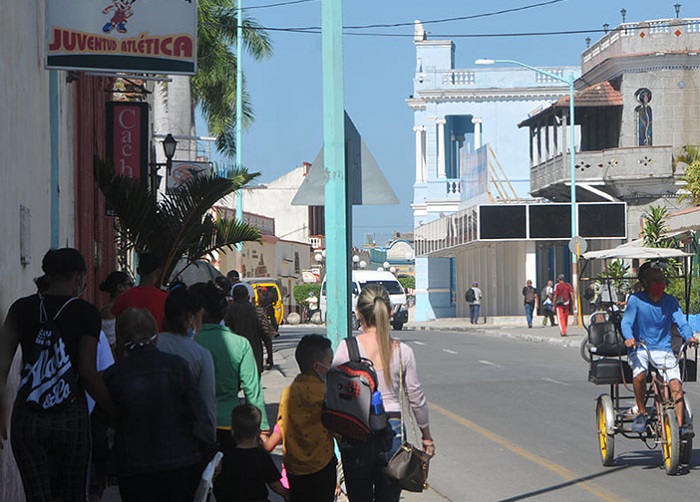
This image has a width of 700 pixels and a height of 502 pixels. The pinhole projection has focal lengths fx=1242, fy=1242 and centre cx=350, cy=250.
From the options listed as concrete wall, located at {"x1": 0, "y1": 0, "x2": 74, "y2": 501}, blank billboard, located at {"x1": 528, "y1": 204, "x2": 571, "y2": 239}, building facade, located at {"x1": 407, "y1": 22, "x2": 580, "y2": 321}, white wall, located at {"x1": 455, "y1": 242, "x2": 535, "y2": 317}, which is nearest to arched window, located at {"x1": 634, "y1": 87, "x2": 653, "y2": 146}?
blank billboard, located at {"x1": 528, "y1": 204, "x2": 571, "y2": 239}

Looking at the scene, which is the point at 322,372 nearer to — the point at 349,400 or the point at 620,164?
the point at 349,400

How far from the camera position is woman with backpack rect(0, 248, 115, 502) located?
619cm

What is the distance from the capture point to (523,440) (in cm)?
1370

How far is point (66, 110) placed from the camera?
49.0 feet

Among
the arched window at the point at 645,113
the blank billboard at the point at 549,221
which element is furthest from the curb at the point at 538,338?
the arched window at the point at 645,113

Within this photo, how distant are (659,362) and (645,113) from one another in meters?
37.7

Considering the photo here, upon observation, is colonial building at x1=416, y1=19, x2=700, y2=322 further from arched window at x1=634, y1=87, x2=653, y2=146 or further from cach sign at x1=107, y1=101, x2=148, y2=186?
cach sign at x1=107, y1=101, x2=148, y2=186

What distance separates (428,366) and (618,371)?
12.9 metres

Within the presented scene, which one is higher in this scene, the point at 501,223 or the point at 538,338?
the point at 501,223

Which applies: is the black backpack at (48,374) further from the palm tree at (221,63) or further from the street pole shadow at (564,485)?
the palm tree at (221,63)

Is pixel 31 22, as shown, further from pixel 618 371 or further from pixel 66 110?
pixel 618 371

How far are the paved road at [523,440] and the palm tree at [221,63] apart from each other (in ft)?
50.2

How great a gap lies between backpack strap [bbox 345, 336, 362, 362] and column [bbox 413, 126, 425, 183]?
211 ft

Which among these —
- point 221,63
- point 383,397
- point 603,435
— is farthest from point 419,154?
point 383,397
